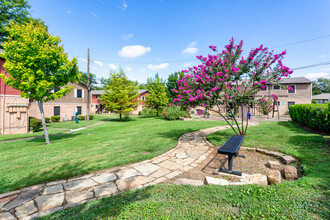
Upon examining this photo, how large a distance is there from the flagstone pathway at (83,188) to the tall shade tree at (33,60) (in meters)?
5.59

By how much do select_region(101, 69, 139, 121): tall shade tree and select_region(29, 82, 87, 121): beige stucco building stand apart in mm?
5190

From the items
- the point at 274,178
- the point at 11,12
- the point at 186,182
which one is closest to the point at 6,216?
the point at 186,182

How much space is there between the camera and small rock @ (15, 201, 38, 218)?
2320mm

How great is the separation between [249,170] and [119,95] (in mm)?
17506

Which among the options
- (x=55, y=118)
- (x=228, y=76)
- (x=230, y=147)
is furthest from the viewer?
(x=55, y=118)

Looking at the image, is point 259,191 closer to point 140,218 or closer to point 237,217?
point 237,217

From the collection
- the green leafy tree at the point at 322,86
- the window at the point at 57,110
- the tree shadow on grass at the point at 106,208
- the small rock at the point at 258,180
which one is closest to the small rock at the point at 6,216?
the tree shadow on grass at the point at 106,208

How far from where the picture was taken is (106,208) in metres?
2.28

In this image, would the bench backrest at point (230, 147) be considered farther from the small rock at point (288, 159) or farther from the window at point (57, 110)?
the window at point (57, 110)

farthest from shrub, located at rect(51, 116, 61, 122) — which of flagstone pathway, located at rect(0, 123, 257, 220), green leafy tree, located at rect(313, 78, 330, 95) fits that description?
green leafy tree, located at rect(313, 78, 330, 95)

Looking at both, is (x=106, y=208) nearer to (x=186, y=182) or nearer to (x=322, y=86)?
(x=186, y=182)

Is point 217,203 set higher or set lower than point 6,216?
higher

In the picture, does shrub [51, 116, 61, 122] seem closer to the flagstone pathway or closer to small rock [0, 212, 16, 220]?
the flagstone pathway

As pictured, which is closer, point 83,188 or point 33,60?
point 83,188
